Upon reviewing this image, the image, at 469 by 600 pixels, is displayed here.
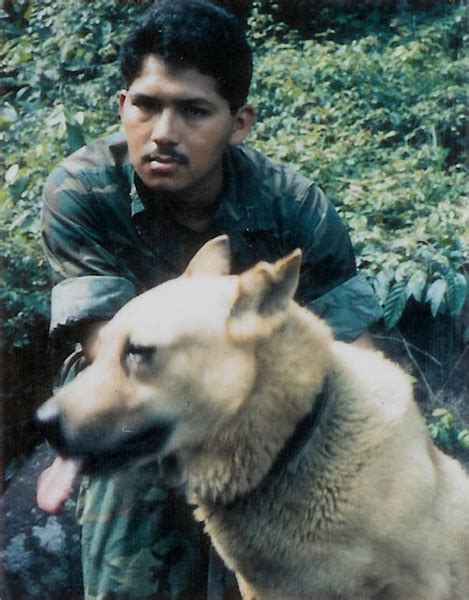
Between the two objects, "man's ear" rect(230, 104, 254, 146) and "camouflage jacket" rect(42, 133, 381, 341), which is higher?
"man's ear" rect(230, 104, 254, 146)

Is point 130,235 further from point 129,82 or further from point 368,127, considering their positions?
point 368,127

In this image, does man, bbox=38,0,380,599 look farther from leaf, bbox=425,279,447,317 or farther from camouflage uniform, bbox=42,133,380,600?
leaf, bbox=425,279,447,317

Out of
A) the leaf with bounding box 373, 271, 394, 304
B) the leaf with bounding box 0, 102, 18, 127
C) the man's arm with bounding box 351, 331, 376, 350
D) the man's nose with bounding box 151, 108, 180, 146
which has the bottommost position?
the man's arm with bounding box 351, 331, 376, 350

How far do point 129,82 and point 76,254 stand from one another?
0.52 meters

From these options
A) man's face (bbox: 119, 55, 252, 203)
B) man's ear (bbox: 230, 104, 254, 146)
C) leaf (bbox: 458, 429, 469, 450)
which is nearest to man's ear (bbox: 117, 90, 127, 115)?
man's face (bbox: 119, 55, 252, 203)

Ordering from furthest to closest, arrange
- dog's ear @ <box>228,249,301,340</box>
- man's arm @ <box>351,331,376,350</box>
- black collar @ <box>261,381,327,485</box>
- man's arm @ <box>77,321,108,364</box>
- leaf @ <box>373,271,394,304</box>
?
leaf @ <box>373,271,394,304</box> < man's arm @ <box>351,331,376,350</box> < man's arm @ <box>77,321,108,364</box> < black collar @ <box>261,381,327,485</box> < dog's ear @ <box>228,249,301,340</box>

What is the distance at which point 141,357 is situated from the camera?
197cm

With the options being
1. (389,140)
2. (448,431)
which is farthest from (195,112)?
(448,431)

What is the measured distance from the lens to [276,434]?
80.0 inches

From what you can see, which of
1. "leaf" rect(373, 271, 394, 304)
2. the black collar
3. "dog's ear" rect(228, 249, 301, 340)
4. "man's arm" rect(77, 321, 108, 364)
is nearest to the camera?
"dog's ear" rect(228, 249, 301, 340)

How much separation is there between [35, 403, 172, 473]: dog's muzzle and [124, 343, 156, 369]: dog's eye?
0.15m

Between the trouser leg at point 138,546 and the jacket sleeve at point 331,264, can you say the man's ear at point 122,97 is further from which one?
the trouser leg at point 138,546

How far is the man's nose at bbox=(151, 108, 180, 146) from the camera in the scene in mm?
2291

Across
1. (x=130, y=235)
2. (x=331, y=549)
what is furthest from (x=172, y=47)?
(x=331, y=549)
